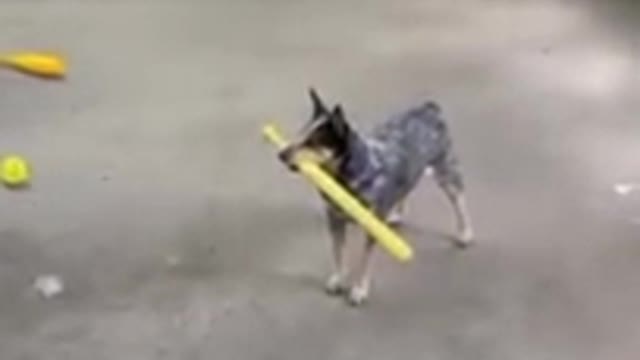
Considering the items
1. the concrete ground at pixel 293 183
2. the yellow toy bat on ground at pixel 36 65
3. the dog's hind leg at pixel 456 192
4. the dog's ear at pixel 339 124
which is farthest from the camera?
the yellow toy bat on ground at pixel 36 65

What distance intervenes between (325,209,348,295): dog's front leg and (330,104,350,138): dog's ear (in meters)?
0.24

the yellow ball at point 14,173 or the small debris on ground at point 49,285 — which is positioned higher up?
the small debris on ground at point 49,285

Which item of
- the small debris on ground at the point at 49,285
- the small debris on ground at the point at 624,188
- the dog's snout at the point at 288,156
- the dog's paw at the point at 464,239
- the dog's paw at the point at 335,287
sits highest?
the dog's snout at the point at 288,156

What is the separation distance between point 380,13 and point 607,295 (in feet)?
6.66

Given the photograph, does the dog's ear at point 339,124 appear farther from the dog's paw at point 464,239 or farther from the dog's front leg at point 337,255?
the dog's paw at point 464,239

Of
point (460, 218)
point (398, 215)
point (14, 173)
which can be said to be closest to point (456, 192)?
point (460, 218)

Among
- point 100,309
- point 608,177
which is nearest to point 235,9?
point 608,177

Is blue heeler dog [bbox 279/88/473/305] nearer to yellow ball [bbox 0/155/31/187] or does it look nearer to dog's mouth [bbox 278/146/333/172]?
dog's mouth [bbox 278/146/333/172]

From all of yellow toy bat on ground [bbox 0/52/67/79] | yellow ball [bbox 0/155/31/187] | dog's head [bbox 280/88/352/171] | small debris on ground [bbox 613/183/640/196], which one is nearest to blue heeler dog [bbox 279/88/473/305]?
dog's head [bbox 280/88/352/171]

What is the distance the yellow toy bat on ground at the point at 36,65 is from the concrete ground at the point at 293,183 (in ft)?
0.14

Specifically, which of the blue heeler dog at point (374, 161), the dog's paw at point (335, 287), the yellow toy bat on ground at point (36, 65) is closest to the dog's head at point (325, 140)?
the blue heeler dog at point (374, 161)

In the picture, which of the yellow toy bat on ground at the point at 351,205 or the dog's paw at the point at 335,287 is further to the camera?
the dog's paw at the point at 335,287

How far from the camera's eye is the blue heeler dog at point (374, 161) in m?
2.69

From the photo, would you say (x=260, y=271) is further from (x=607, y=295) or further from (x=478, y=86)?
(x=478, y=86)
